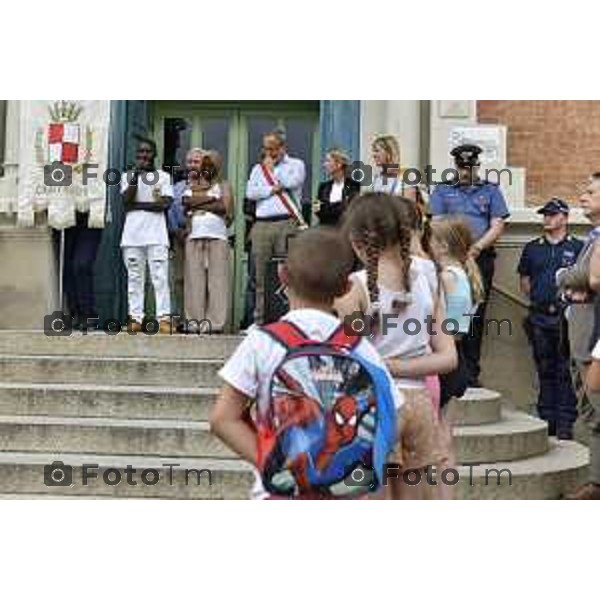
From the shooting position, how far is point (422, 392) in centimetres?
349

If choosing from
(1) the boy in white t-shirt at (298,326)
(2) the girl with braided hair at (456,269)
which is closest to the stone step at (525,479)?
(2) the girl with braided hair at (456,269)

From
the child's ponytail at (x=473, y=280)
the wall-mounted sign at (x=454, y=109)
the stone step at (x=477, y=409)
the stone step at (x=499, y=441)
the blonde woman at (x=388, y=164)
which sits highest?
the wall-mounted sign at (x=454, y=109)

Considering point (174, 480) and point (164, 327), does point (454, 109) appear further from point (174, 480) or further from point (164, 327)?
point (174, 480)

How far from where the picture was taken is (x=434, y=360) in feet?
11.5

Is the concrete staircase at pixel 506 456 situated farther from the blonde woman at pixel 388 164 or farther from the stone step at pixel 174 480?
the blonde woman at pixel 388 164

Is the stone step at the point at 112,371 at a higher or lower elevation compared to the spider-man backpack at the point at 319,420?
lower

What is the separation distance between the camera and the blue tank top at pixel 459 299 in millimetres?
4594

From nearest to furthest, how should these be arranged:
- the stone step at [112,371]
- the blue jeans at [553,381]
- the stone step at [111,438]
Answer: the stone step at [111,438]
the stone step at [112,371]
the blue jeans at [553,381]

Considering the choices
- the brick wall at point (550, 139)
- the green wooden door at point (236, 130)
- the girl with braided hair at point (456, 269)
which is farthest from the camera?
the green wooden door at point (236, 130)

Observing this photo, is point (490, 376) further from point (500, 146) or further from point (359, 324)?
point (359, 324)

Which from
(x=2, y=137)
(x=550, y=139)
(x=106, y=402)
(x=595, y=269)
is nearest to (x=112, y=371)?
(x=106, y=402)

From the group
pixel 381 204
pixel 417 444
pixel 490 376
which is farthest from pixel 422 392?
pixel 490 376

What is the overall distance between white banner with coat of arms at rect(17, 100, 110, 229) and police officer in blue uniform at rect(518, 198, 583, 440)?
11.8 ft

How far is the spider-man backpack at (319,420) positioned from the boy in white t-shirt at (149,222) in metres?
5.20
